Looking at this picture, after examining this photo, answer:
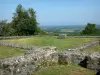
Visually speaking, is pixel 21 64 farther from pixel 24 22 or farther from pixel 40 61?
pixel 24 22

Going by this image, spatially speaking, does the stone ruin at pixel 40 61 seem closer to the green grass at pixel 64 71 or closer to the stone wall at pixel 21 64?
the stone wall at pixel 21 64

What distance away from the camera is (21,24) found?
227 ft

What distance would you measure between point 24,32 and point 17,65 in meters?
51.8

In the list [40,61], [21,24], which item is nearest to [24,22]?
[21,24]

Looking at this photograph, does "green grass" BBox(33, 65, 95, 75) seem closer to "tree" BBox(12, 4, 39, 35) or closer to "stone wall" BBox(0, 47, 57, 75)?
"stone wall" BBox(0, 47, 57, 75)

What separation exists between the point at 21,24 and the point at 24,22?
1.11 metres

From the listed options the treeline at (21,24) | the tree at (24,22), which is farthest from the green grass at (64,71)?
the tree at (24,22)

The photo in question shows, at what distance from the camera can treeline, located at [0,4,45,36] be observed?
214 ft

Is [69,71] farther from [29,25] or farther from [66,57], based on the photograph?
[29,25]

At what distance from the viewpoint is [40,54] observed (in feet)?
64.4

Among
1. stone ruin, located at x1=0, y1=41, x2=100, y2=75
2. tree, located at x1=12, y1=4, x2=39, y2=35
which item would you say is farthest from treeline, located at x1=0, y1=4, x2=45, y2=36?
stone ruin, located at x1=0, y1=41, x2=100, y2=75

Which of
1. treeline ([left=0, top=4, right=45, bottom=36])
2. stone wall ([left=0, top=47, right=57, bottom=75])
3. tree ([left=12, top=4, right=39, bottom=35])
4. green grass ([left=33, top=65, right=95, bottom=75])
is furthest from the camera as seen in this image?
tree ([left=12, top=4, right=39, bottom=35])

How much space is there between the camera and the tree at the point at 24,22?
68006 millimetres

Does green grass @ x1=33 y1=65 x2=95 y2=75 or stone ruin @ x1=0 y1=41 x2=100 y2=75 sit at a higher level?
stone ruin @ x1=0 y1=41 x2=100 y2=75
